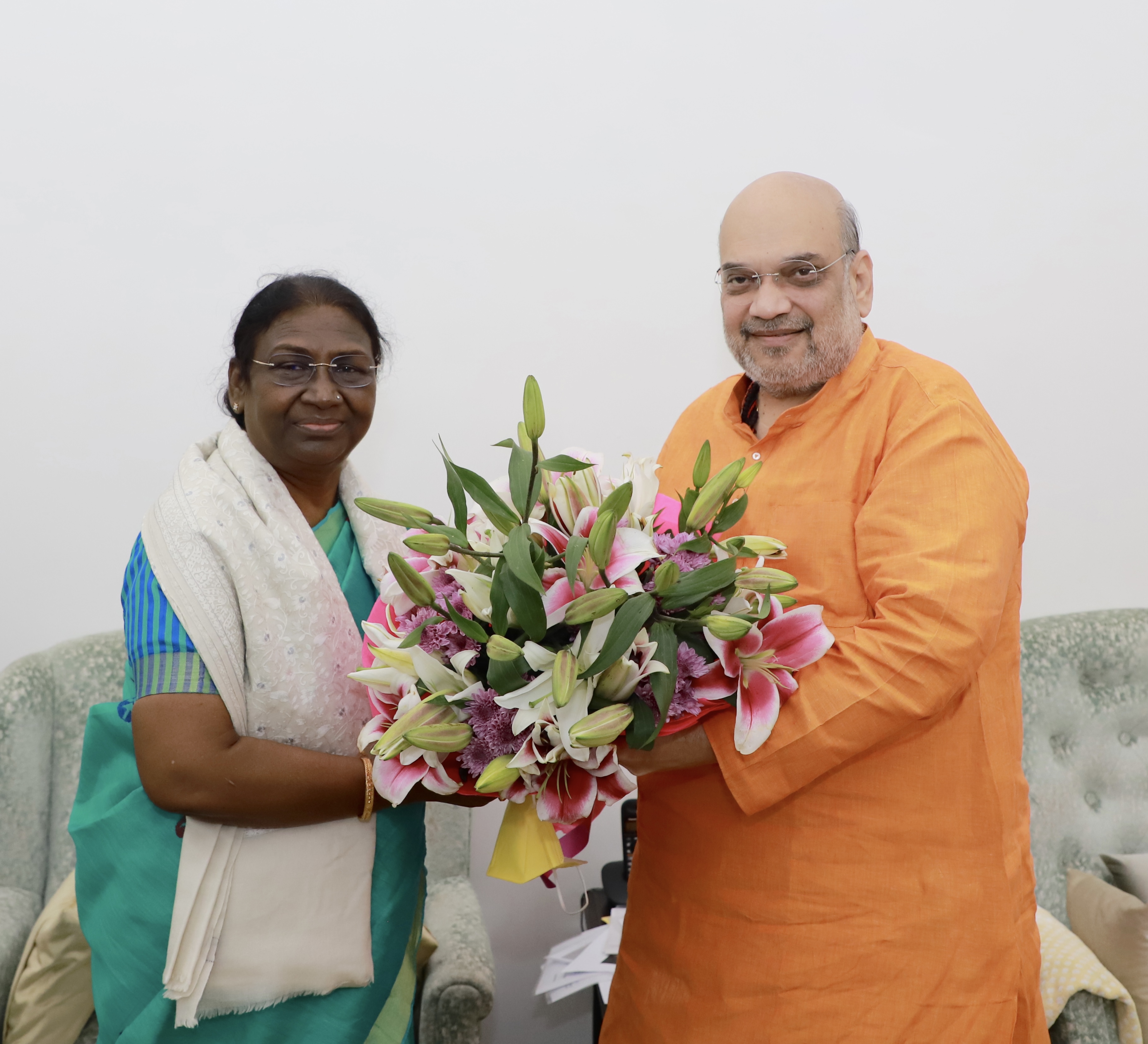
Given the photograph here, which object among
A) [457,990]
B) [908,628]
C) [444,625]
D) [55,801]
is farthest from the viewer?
[55,801]

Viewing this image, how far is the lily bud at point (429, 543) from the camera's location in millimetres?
1088

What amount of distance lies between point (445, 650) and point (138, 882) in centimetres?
67

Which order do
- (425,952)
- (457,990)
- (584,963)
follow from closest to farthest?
(457,990), (425,952), (584,963)

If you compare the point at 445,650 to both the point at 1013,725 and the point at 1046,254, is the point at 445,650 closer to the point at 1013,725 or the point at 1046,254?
the point at 1013,725

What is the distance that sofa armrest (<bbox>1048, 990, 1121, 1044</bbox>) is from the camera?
1999 mm

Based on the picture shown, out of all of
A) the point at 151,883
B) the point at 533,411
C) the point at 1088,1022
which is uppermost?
the point at 533,411

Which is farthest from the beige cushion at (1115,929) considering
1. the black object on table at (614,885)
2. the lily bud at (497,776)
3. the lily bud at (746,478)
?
the lily bud at (497,776)

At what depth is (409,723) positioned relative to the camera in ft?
3.58

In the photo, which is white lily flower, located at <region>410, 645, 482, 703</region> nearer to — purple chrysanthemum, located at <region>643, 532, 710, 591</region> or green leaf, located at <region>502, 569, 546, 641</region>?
green leaf, located at <region>502, 569, 546, 641</region>

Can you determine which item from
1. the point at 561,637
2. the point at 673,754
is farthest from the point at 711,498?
the point at 673,754

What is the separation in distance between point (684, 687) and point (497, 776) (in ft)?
0.76

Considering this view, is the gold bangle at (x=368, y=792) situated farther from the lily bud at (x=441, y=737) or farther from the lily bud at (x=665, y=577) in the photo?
the lily bud at (x=665, y=577)

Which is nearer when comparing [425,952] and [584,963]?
[425,952]

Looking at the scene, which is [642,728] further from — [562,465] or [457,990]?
A: [457,990]
